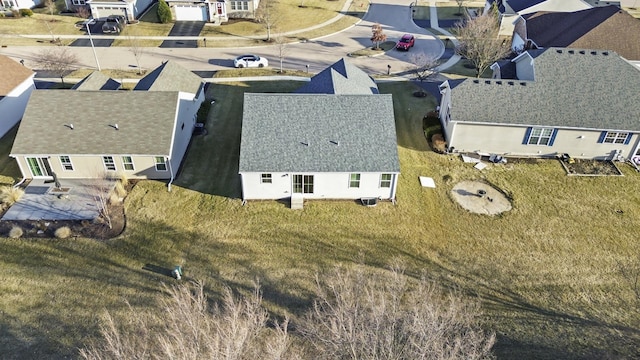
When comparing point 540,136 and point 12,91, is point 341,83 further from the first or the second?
point 12,91

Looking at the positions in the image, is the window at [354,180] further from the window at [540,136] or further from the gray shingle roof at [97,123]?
the window at [540,136]

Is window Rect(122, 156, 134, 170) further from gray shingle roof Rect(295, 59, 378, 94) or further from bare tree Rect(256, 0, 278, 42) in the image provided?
bare tree Rect(256, 0, 278, 42)

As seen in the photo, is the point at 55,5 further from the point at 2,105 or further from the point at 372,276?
the point at 372,276

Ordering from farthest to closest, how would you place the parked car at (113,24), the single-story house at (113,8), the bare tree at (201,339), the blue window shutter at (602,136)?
the single-story house at (113,8) < the parked car at (113,24) < the blue window shutter at (602,136) < the bare tree at (201,339)

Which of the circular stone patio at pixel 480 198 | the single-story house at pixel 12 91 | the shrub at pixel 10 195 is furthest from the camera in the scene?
the single-story house at pixel 12 91

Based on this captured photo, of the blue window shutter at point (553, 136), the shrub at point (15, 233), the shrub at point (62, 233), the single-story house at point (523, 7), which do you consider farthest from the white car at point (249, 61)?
the single-story house at point (523, 7)

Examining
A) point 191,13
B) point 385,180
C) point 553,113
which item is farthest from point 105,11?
point 553,113

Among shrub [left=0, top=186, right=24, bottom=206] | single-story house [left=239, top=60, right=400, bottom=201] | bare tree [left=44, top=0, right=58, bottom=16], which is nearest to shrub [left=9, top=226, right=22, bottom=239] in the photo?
shrub [left=0, top=186, right=24, bottom=206]
